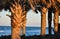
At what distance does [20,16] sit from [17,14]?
22 cm

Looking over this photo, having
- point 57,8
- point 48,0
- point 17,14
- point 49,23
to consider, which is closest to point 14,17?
point 17,14

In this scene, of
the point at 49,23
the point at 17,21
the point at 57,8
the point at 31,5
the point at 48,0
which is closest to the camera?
the point at 17,21

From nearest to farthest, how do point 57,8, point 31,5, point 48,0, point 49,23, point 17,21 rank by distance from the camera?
point 17,21, point 31,5, point 48,0, point 57,8, point 49,23

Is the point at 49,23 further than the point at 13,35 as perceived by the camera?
Yes

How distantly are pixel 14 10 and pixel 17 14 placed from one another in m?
0.30

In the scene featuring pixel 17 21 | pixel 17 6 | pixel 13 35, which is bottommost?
pixel 13 35

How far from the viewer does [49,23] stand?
28.1m

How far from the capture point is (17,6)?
43.6 ft

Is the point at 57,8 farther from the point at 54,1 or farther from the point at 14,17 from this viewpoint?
the point at 14,17

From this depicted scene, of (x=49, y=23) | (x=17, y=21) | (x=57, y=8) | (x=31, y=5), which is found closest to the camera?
(x=17, y=21)

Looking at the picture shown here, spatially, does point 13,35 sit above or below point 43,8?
below

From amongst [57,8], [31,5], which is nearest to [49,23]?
[57,8]

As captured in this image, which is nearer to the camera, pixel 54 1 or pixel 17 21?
pixel 17 21

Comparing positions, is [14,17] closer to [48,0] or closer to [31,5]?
[31,5]
